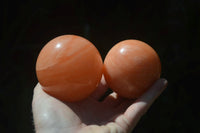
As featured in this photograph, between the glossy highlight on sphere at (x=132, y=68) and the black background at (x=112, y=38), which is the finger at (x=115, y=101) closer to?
the glossy highlight on sphere at (x=132, y=68)

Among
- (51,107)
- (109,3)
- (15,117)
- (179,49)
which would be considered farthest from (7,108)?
(179,49)

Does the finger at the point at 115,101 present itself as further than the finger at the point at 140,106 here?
Yes

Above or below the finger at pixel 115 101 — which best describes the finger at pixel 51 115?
above

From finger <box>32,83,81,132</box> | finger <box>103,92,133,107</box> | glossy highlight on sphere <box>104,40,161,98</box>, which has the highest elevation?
glossy highlight on sphere <box>104,40,161,98</box>

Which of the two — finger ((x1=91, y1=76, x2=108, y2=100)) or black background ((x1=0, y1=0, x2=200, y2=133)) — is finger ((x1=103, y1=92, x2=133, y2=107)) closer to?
finger ((x1=91, y1=76, x2=108, y2=100))

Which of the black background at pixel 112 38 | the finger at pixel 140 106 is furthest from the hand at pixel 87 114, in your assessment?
the black background at pixel 112 38

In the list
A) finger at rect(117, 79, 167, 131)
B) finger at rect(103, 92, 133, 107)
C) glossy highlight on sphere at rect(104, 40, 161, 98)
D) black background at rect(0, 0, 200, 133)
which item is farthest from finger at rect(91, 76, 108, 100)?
black background at rect(0, 0, 200, 133)

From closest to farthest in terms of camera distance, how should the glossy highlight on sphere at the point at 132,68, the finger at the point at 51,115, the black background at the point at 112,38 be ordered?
the finger at the point at 51,115
the glossy highlight on sphere at the point at 132,68
the black background at the point at 112,38

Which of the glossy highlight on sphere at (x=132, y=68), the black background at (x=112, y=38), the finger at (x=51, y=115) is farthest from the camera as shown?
the black background at (x=112, y=38)
